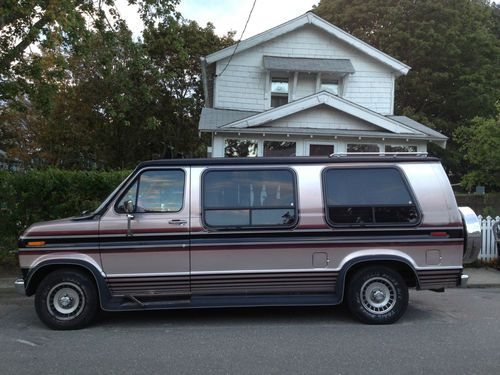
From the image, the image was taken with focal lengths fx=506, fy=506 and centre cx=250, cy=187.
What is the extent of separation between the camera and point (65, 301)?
6148mm

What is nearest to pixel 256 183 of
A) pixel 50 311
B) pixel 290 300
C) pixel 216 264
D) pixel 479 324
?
pixel 216 264

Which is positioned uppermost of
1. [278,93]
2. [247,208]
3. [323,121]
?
[278,93]

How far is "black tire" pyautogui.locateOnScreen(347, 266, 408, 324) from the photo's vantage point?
628cm

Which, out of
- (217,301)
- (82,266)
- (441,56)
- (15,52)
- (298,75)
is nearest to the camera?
(82,266)

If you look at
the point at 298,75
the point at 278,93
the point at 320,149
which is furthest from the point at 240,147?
the point at 298,75

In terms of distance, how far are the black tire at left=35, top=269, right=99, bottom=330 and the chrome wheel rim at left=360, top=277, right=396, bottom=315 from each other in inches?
131

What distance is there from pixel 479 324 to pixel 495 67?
88.5 ft

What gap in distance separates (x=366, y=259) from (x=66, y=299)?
145 inches

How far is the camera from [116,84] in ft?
40.9

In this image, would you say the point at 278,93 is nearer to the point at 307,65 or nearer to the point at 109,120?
the point at 307,65

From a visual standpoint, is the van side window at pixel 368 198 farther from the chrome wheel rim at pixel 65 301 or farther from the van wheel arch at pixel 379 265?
the chrome wheel rim at pixel 65 301

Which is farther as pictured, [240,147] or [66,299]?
[240,147]

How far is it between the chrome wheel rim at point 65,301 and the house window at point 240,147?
9.55m

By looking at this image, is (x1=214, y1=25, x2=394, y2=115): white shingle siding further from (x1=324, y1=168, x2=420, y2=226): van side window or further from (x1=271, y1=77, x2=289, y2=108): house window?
(x1=324, y1=168, x2=420, y2=226): van side window
